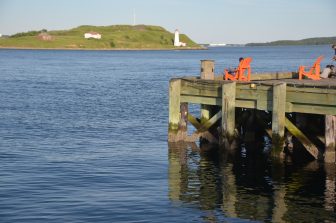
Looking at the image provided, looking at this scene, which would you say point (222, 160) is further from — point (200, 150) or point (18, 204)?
point (18, 204)

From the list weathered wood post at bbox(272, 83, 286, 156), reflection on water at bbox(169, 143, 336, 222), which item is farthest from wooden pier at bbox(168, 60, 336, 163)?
reflection on water at bbox(169, 143, 336, 222)

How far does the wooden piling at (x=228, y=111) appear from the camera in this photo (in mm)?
22906

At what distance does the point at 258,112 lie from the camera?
2486 cm

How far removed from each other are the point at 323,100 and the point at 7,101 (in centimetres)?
3013

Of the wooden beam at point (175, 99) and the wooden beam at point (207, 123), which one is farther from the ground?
the wooden beam at point (175, 99)

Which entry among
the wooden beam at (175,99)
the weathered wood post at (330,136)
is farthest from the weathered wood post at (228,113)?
the weathered wood post at (330,136)

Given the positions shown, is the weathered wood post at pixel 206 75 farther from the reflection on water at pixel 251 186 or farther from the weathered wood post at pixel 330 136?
the weathered wood post at pixel 330 136

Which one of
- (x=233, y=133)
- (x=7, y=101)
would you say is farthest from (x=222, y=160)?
(x=7, y=101)

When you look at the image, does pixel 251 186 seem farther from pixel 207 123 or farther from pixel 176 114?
pixel 176 114

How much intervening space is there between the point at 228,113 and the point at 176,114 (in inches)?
107

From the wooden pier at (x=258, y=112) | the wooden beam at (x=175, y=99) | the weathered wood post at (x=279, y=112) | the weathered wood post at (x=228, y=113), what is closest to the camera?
the wooden pier at (x=258, y=112)

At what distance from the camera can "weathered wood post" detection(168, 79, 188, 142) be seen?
81.8 ft

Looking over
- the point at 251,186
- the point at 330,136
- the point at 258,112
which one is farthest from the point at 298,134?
the point at 258,112

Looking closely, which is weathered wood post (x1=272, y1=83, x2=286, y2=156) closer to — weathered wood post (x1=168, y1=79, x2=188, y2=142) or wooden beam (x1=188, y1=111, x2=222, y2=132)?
wooden beam (x1=188, y1=111, x2=222, y2=132)
